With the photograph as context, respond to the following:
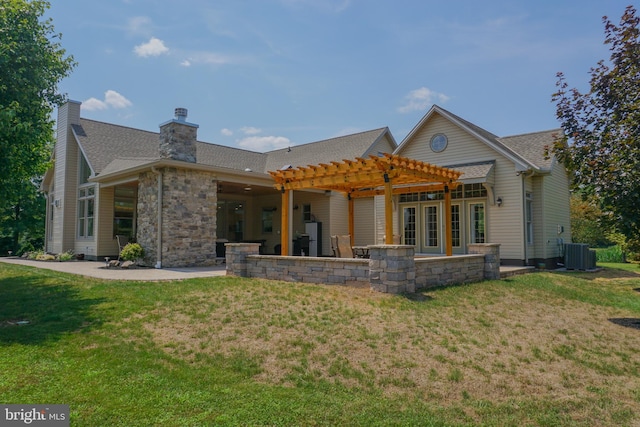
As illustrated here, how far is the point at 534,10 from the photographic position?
9625mm

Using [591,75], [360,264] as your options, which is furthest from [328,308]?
[591,75]

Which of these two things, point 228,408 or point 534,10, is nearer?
point 228,408

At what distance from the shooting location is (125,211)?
15.7 metres

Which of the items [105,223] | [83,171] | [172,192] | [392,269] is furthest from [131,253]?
[392,269]

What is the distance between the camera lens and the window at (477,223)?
537 inches

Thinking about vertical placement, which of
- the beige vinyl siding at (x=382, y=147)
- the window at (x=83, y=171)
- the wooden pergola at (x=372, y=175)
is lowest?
the wooden pergola at (x=372, y=175)

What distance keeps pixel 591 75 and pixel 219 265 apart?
1095cm

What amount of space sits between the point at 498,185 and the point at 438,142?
2.80 m

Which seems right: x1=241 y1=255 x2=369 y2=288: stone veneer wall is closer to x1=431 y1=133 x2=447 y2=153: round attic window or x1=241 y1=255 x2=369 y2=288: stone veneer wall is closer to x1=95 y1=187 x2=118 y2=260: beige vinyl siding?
x1=95 y1=187 x2=118 y2=260: beige vinyl siding

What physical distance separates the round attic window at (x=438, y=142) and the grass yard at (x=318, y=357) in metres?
8.15

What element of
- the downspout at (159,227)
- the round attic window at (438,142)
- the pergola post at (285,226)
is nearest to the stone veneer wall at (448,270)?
the pergola post at (285,226)

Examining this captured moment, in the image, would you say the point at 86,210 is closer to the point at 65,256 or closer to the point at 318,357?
the point at 65,256

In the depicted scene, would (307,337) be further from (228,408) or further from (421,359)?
(228,408)

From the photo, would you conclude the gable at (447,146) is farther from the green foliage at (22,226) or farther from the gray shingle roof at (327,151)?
the green foliage at (22,226)
